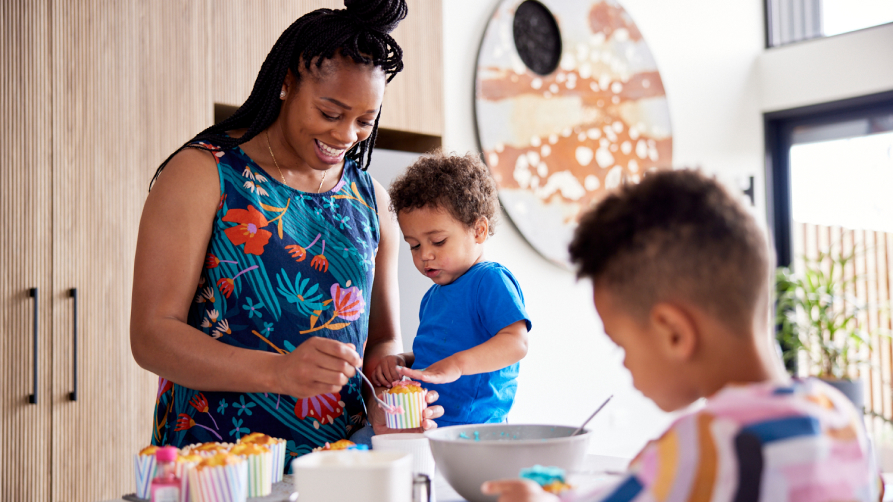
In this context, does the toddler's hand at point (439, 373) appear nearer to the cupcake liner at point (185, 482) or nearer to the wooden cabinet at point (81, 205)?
the cupcake liner at point (185, 482)

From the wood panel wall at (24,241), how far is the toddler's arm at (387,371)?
1.20m

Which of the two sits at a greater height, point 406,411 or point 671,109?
point 671,109

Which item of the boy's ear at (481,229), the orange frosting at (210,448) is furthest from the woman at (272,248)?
the boy's ear at (481,229)

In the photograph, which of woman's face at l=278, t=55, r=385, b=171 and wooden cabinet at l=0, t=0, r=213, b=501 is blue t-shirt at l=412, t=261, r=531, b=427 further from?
wooden cabinet at l=0, t=0, r=213, b=501

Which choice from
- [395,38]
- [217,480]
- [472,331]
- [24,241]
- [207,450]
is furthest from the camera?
[395,38]

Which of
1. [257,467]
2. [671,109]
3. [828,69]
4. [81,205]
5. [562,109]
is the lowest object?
[257,467]

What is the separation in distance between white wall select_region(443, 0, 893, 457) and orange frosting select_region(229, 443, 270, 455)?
7.77 feet

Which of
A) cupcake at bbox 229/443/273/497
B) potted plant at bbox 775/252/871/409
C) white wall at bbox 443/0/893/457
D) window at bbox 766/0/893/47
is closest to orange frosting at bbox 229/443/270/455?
cupcake at bbox 229/443/273/497

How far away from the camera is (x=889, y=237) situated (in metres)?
4.52

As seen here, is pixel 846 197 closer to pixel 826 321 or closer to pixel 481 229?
pixel 826 321

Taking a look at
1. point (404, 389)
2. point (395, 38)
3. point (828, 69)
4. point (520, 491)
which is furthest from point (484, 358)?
point (828, 69)

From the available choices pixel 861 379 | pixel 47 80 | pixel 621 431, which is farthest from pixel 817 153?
pixel 47 80

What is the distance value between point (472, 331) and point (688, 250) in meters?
0.96

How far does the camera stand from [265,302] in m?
1.21
